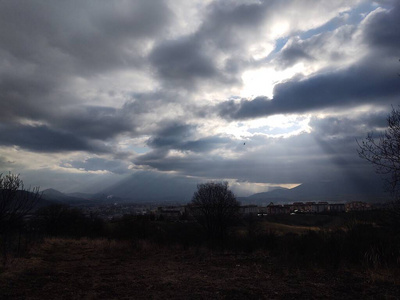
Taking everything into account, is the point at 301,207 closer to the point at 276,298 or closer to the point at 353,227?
the point at 353,227

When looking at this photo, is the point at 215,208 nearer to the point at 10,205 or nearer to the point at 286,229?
the point at 286,229

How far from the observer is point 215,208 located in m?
30.6

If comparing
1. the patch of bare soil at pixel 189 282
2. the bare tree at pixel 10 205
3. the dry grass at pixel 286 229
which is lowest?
the dry grass at pixel 286 229

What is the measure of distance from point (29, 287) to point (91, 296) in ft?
7.62

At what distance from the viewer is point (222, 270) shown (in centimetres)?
1025

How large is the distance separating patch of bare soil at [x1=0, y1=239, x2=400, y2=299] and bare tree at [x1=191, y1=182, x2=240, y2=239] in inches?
699

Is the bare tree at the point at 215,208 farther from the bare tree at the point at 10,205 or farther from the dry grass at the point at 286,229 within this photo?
the bare tree at the point at 10,205

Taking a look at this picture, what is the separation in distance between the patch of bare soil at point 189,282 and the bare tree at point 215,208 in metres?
17.8

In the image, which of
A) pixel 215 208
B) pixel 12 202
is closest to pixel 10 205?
pixel 12 202

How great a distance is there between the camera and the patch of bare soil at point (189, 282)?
22.2ft

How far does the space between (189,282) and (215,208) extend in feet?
74.0

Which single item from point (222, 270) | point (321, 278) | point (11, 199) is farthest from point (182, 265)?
point (11, 199)

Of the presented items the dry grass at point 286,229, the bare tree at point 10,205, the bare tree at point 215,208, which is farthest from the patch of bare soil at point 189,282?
the bare tree at point 215,208

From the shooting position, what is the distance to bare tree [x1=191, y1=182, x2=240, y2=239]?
96.8 ft
